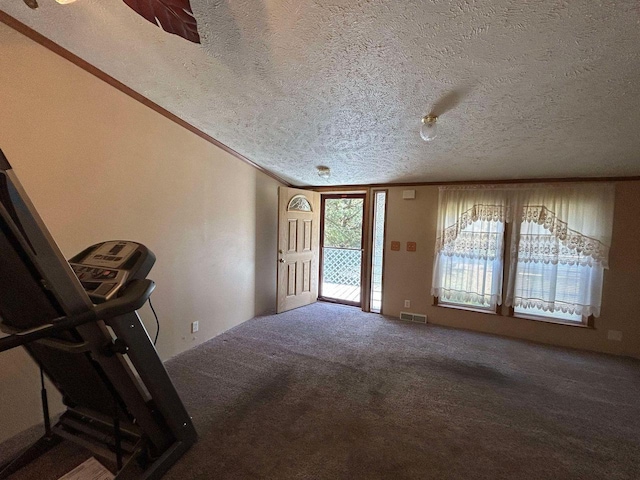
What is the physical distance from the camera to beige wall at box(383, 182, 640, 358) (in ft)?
9.55

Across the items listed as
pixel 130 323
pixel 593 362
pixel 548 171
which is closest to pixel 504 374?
pixel 593 362

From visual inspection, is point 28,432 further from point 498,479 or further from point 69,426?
point 498,479

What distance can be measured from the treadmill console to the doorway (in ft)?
11.4

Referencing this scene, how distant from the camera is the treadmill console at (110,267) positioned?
125 cm

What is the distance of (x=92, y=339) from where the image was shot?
121cm

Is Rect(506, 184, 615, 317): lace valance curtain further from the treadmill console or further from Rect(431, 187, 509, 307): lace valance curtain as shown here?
the treadmill console

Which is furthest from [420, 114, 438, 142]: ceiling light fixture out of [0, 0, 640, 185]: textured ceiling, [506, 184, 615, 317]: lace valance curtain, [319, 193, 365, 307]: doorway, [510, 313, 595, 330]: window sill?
[510, 313, 595, 330]: window sill

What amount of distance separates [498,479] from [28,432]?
284 cm

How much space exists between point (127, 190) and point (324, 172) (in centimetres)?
215

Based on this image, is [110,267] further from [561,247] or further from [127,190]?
[561,247]

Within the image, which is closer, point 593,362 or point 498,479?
point 498,479

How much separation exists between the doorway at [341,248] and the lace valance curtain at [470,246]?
51.0 inches

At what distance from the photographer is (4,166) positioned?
0.91 meters

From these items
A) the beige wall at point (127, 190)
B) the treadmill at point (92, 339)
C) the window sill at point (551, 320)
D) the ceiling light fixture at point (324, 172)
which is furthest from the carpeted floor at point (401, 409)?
the ceiling light fixture at point (324, 172)
